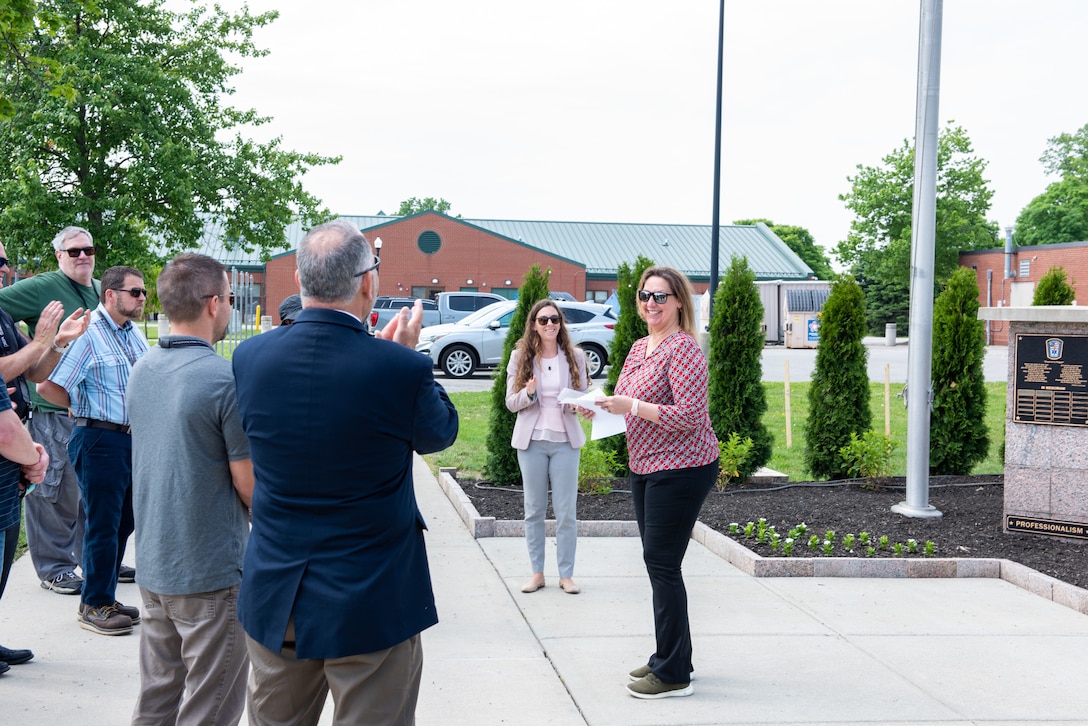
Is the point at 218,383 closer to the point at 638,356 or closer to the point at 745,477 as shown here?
the point at 638,356

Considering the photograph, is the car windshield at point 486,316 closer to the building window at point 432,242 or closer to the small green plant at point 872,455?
the small green plant at point 872,455

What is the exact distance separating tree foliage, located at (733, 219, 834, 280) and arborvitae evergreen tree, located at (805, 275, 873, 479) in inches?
3571

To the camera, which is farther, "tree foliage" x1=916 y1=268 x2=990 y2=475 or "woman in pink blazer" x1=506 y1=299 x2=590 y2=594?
"tree foliage" x1=916 y1=268 x2=990 y2=475

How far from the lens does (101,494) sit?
493cm

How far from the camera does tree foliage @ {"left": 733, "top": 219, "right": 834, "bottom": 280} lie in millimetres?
98562

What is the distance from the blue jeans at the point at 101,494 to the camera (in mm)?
4906

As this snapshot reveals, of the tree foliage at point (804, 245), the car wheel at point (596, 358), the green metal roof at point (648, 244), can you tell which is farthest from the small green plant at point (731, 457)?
the tree foliage at point (804, 245)

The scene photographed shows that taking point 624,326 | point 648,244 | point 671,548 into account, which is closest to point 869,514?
point 624,326

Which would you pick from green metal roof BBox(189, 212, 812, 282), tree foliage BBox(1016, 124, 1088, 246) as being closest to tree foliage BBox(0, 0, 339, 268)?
green metal roof BBox(189, 212, 812, 282)

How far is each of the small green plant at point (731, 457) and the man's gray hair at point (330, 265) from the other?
270 inches

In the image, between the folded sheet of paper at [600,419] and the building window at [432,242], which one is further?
the building window at [432,242]

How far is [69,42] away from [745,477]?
16.8 m

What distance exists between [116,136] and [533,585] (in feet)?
54.8

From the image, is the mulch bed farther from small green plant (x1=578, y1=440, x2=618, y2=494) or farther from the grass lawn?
the grass lawn
